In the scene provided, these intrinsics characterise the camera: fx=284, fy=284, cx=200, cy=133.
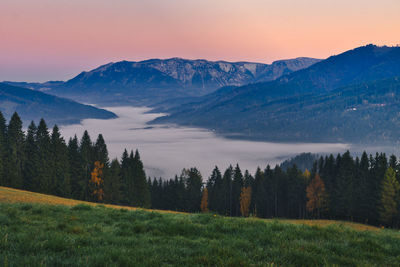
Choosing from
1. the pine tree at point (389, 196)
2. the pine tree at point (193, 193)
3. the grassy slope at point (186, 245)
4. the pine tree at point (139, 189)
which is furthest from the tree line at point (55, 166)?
the pine tree at point (389, 196)

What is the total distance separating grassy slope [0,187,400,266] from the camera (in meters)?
6.75

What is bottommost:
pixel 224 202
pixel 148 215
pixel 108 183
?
pixel 224 202

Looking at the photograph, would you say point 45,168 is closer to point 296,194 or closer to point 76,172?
point 76,172

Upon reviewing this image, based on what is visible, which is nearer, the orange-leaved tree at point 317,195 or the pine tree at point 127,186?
the orange-leaved tree at point 317,195

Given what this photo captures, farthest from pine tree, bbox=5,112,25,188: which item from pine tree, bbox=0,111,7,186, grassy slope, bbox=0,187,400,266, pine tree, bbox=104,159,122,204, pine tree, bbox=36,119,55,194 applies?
grassy slope, bbox=0,187,400,266

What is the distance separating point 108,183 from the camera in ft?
247

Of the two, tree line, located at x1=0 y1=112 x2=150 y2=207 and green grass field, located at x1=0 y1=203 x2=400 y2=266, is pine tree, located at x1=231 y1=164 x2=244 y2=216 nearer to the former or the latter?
tree line, located at x1=0 y1=112 x2=150 y2=207

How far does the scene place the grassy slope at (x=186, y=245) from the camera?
22.1ft

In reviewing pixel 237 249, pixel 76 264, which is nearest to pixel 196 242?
pixel 237 249

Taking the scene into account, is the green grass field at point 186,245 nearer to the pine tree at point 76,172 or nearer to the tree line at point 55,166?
the tree line at point 55,166

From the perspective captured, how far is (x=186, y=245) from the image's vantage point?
27.2 feet

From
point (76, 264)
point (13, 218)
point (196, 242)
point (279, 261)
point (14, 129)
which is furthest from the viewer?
point (14, 129)

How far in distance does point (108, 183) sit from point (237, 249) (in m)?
72.9

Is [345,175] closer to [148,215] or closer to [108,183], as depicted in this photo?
[108,183]
